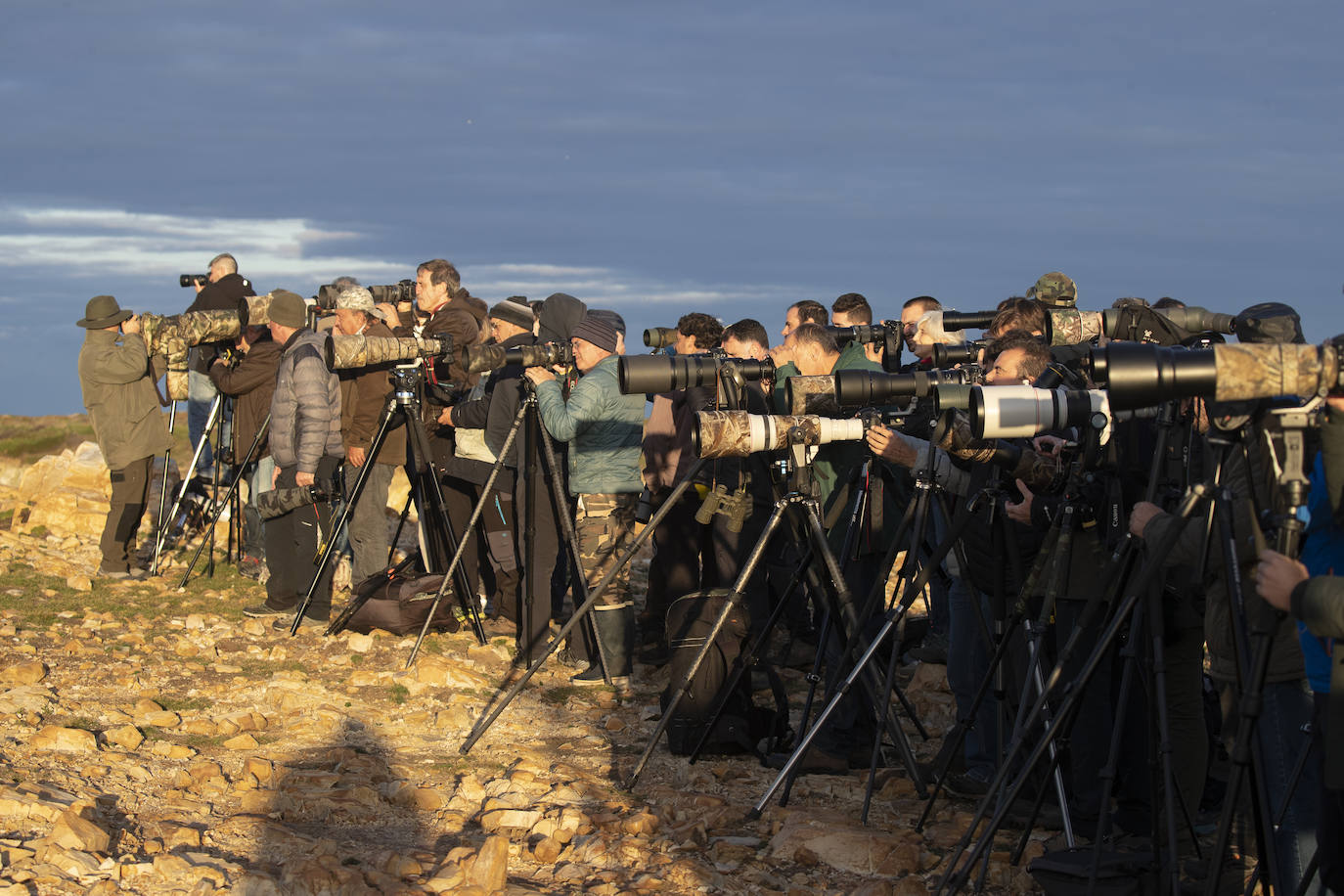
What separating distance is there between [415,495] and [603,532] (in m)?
1.45

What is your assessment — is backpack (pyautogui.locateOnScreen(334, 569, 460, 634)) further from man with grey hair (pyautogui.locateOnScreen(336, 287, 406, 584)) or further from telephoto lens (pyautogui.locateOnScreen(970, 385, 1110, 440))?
telephoto lens (pyautogui.locateOnScreen(970, 385, 1110, 440))

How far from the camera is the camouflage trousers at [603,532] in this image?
692cm

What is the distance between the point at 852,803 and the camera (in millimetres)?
4891

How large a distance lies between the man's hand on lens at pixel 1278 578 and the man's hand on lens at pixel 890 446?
6.53ft

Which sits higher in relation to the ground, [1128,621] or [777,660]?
[1128,621]

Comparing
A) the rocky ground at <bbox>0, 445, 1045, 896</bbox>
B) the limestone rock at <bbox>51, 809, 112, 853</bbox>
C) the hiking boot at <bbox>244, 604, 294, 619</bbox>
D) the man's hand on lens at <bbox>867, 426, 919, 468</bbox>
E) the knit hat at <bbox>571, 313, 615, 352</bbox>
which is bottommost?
the rocky ground at <bbox>0, 445, 1045, 896</bbox>

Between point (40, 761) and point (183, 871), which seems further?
point (40, 761)

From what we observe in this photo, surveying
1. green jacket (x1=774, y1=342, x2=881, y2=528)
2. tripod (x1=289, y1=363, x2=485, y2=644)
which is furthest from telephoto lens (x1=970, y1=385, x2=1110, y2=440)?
tripod (x1=289, y1=363, x2=485, y2=644)

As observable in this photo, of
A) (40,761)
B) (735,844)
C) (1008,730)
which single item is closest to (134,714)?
(40,761)

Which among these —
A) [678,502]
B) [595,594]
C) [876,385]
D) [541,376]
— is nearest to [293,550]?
[541,376]

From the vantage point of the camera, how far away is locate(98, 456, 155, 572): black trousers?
910 centimetres

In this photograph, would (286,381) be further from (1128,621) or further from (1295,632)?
(1295,632)

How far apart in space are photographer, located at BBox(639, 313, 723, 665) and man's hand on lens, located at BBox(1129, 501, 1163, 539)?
383 centimetres

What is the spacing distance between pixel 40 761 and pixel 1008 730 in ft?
12.4
